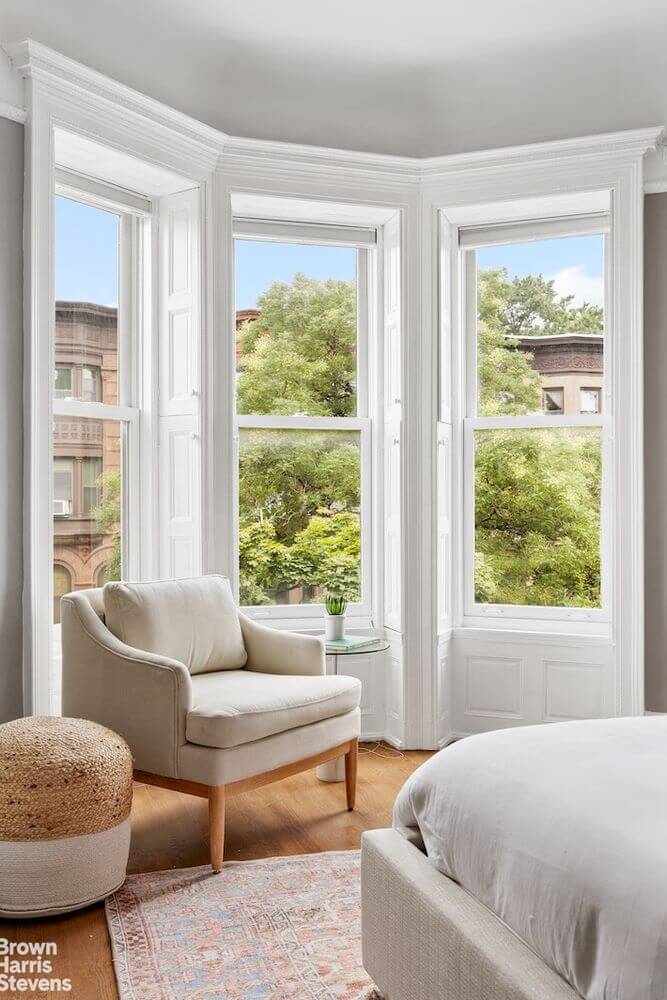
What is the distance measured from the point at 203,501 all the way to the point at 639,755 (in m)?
2.45

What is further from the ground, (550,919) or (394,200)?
(394,200)

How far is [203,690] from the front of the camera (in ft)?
9.82

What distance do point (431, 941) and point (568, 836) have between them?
408 millimetres

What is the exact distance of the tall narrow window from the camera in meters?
4.21

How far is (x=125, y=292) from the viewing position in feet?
13.0

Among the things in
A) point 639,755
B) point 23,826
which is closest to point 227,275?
point 23,826

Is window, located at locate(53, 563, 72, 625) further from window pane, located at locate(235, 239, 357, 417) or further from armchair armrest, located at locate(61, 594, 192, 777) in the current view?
window pane, located at locate(235, 239, 357, 417)

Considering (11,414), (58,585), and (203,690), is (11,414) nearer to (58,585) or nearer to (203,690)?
(58,585)

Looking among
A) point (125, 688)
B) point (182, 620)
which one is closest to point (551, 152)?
point (182, 620)

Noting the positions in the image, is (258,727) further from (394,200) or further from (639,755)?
(394,200)

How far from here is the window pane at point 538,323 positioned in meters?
4.18

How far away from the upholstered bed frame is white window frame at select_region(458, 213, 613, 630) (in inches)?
94.4

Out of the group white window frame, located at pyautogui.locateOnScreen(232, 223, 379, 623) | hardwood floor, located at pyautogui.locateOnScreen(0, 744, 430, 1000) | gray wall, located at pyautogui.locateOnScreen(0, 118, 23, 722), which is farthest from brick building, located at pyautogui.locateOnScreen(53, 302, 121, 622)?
hardwood floor, located at pyautogui.locateOnScreen(0, 744, 430, 1000)

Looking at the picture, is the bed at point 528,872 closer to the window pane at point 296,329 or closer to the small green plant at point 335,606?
the small green plant at point 335,606
